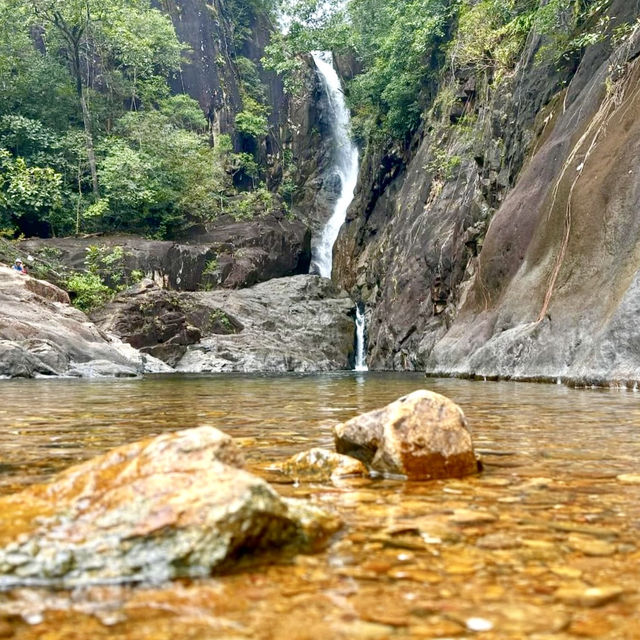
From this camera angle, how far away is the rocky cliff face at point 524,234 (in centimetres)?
1210

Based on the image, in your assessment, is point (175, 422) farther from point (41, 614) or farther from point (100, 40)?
point (100, 40)

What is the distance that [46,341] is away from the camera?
1831 cm

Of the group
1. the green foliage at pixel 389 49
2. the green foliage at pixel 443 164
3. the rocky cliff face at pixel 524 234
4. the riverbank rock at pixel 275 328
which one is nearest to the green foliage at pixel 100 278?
the riverbank rock at pixel 275 328

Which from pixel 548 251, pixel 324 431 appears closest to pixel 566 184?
pixel 548 251

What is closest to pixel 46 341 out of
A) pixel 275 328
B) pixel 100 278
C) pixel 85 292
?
pixel 85 292

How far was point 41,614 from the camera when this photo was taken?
1.79 meters

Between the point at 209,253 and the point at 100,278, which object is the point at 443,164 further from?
the point at 100,278

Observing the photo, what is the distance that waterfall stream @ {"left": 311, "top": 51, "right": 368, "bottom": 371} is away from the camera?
129 ft

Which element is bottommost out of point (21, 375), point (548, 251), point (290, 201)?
point (21, 375)

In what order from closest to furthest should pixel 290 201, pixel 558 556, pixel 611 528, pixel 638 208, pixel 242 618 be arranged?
pixel 242 618 < pixel 558 556 < pixel 611 528 < pixel 638 208 < pixel 290 201

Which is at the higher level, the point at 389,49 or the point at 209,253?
the point at 389,49

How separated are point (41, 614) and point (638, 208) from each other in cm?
1215

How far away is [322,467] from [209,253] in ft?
99.7

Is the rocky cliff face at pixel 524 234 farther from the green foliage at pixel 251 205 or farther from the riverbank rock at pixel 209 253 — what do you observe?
the green foliage at pixel 251 205
